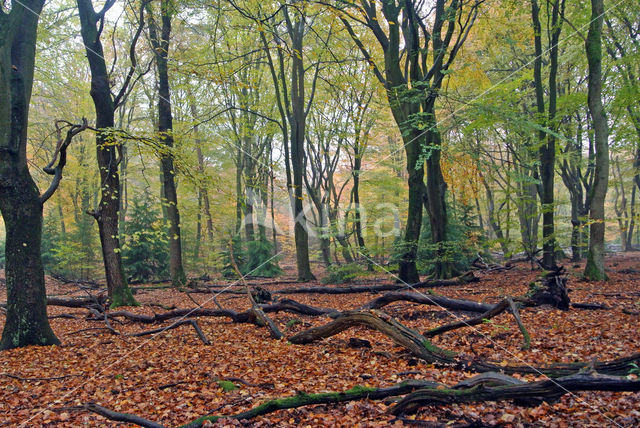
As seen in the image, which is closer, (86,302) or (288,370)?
(288,370)

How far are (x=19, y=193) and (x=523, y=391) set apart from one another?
702 centimetres

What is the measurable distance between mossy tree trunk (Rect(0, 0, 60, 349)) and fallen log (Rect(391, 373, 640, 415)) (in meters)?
5.91

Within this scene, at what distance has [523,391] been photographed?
290cm

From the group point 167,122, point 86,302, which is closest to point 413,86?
point 167,122

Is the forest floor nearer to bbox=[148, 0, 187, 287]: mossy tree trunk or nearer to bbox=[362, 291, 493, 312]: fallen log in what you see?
bbox=[362, 291, 493, 312]: fallen log

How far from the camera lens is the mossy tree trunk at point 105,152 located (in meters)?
8.57

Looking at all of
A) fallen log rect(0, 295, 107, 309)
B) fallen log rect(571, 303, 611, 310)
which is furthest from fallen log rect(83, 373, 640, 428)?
fallen log rect(0, 295, 107, 309)

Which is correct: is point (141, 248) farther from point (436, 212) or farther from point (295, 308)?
point (436, 212)

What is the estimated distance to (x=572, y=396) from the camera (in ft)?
10.5

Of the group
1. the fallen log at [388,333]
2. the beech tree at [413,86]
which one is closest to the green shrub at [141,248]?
the beech tree at [413,86]

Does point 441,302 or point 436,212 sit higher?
point 436,212

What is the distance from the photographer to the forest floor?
3.14 metres

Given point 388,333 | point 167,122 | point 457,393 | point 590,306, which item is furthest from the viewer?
point 167,122

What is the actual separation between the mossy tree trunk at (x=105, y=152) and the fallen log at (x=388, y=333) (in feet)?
18.3
